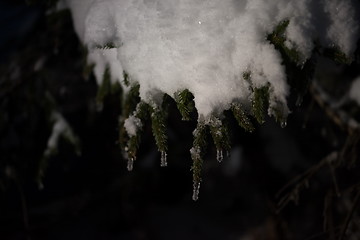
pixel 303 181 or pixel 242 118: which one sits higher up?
pixel 242 118

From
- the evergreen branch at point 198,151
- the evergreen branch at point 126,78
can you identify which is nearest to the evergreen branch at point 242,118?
the evergreen branch at point 198,151

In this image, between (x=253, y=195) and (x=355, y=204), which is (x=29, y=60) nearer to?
(x=355, y=204)

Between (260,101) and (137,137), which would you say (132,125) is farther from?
(260,101)

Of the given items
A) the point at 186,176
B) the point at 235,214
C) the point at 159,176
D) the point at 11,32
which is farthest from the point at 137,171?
the point at 11,32

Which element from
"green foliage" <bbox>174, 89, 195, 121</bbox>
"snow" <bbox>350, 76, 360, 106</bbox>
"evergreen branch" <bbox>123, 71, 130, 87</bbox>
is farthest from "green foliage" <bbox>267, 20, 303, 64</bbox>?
"snow" <bbox>350, 76, 360, 106</bbox>

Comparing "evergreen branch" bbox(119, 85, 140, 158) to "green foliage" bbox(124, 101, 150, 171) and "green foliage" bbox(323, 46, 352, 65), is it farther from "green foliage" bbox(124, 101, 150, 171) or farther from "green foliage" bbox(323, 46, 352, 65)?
"green foliage" bbox(323, 46, 352, 65)

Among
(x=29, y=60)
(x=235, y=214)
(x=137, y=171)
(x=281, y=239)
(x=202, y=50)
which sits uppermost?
(x=202, y=50)

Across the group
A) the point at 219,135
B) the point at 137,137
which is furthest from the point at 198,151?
the point at 137,137
